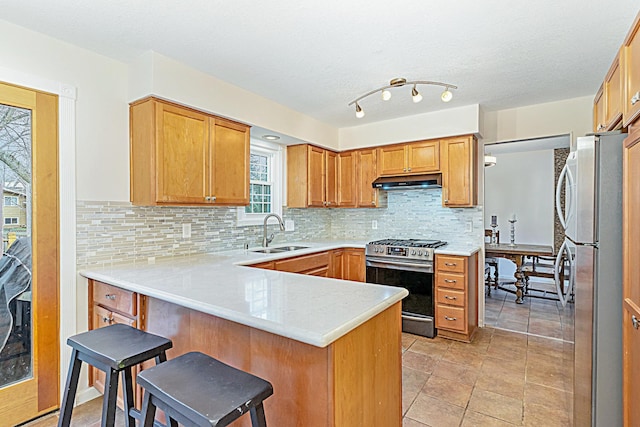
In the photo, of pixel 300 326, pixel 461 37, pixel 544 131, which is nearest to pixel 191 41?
pixel 461 37

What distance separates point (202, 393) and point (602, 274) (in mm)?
1712

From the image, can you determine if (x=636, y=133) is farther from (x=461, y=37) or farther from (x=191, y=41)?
(x=191, y=41)

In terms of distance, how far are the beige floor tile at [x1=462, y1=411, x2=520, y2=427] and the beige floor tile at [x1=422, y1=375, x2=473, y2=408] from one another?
0.36 feet

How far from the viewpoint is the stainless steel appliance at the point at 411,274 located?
132 inches

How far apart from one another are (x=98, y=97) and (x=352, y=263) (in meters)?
2.89

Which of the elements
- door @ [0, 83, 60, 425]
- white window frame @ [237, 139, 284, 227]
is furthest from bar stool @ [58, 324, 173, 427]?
white window frame @ [237, 139, 284, 227]

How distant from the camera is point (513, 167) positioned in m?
6.04

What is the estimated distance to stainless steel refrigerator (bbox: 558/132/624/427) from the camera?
4.69ft

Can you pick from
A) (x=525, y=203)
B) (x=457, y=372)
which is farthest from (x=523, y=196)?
(x=457, y=372)

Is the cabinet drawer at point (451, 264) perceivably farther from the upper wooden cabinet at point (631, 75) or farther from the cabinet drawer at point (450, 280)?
the upper wooden cabinet at point (631, 75)

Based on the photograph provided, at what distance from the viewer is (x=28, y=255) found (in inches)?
79.1

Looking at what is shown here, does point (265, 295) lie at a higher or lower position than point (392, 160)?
lower

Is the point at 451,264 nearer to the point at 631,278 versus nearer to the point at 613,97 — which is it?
the point at 613,97

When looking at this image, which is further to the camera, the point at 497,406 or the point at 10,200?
the point at 497,406
